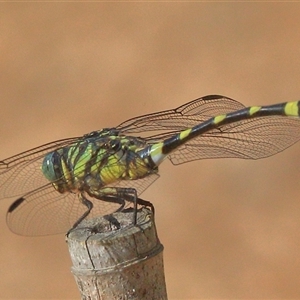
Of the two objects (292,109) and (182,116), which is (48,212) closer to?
(182,116)

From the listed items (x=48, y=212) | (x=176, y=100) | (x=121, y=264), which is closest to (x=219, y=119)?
(x=121, y=264)

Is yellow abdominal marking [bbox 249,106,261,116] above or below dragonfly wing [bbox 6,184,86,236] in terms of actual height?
above

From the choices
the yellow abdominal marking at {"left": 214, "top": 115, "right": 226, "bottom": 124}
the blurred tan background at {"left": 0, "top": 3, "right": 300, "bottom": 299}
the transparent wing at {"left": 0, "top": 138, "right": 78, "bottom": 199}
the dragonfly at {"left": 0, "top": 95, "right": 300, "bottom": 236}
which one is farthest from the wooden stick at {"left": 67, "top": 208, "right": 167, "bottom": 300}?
the blurred tan background at {"left": 0, "top": 3, "right": 300, "bottom": 299}

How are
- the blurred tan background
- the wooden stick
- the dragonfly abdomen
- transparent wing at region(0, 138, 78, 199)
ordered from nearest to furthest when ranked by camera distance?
the wooden stick < the dragonfly abdomen < transparent wing at region(0, 138, 78, 199) < the blurred tan background

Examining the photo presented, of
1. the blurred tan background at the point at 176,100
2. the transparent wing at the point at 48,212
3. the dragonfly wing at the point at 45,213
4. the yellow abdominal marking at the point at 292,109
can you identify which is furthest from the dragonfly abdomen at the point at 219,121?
the blurred tan background at the point at 176,100

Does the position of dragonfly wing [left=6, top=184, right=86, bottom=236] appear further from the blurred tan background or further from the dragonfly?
the blurred tan background
